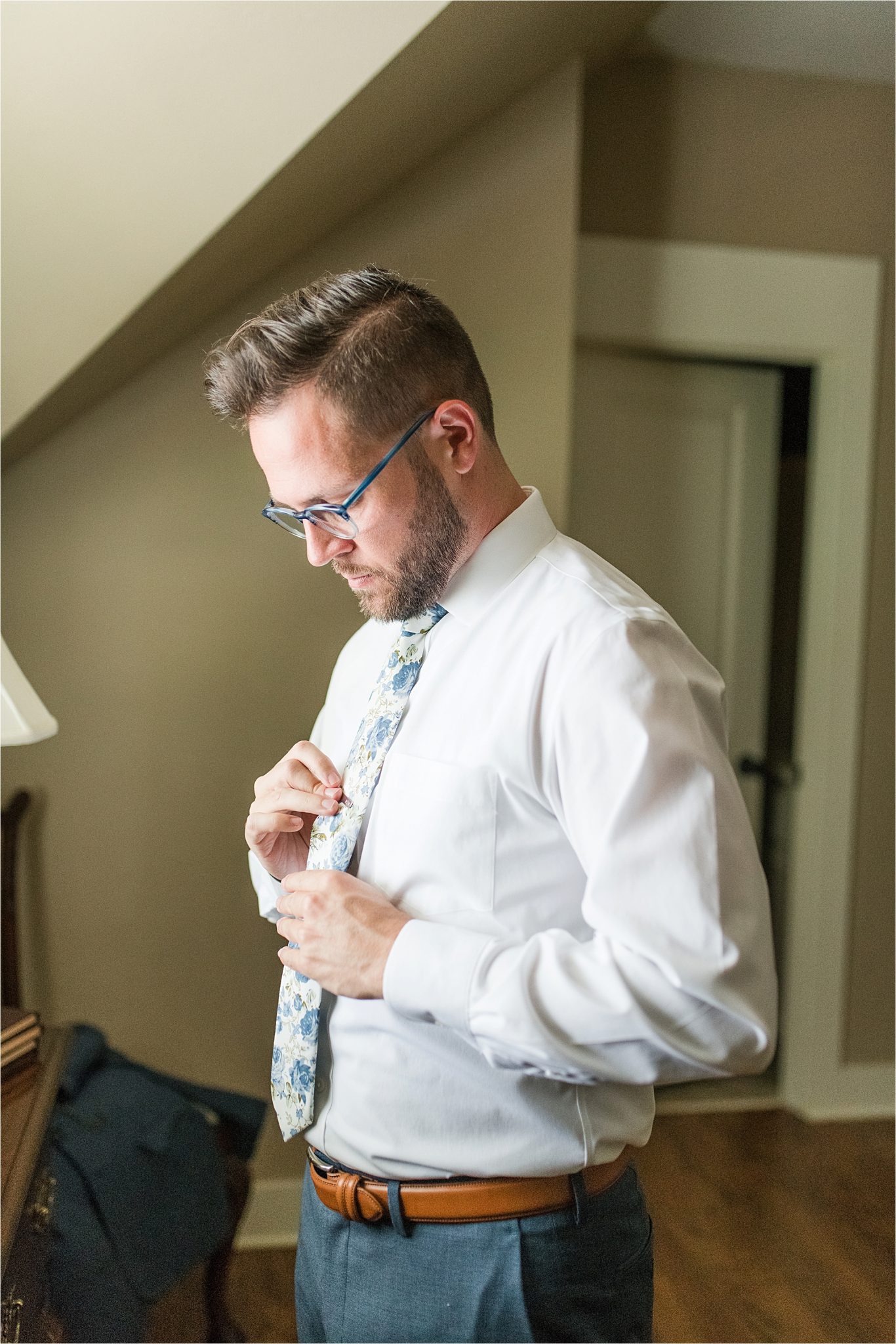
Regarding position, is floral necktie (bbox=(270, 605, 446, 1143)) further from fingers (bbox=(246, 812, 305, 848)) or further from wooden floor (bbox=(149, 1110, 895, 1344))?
wooden floor (bbox=(149, 1110, 895, 1344))

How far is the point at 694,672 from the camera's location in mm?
975

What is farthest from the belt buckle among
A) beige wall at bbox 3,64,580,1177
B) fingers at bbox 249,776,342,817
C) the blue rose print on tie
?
beige wall at bbox 3,64,580,1177

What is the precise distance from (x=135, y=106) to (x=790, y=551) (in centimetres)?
218

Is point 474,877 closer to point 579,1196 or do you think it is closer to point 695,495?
point 579,1196

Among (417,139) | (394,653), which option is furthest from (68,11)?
(394,653)

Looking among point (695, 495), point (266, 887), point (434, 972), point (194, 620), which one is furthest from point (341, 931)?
point (695, 495)

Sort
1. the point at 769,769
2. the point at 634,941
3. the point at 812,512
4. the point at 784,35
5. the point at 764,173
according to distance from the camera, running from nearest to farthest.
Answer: the point at 634,941, the point at 784,35, the point at 764,173, the point at 812,512, the point at 769,769

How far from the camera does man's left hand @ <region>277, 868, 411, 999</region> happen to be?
95 cm

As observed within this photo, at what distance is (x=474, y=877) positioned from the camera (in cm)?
99

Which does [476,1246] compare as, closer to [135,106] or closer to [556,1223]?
[556,1223]

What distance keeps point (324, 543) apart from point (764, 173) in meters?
2.24

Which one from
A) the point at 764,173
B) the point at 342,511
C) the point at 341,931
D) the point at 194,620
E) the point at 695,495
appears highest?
the point at 764,173

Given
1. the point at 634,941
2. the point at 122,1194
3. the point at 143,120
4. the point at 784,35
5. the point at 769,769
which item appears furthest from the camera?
the point at 769,769

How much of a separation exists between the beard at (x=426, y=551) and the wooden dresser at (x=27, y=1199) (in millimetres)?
803
